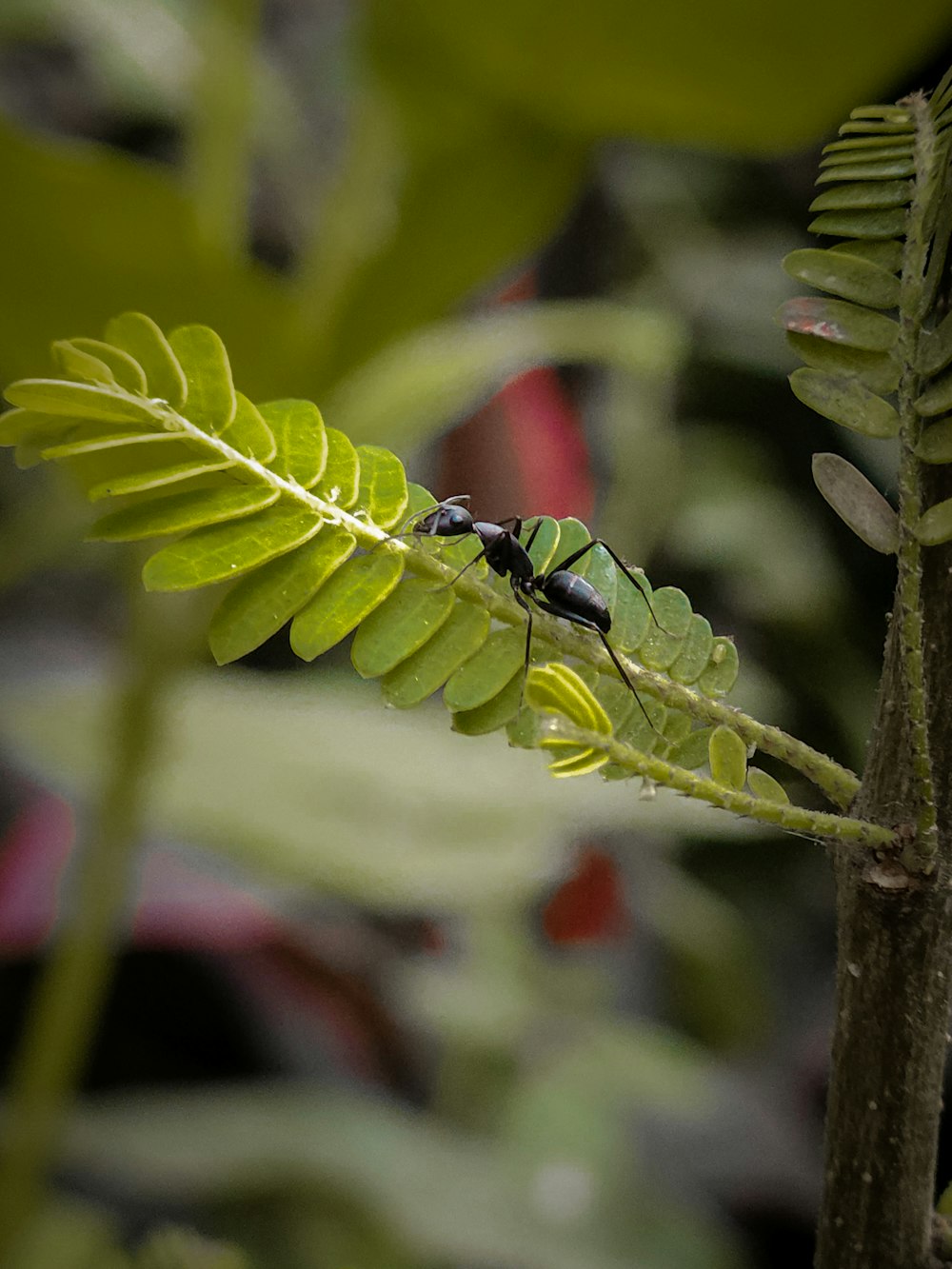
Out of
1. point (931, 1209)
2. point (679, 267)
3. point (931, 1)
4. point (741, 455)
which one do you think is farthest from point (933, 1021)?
point (679, 267)

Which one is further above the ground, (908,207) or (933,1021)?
(908,207)

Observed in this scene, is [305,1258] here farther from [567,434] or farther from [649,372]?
[649,372]

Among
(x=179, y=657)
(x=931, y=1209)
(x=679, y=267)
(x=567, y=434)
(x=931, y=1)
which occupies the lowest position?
(x=931, y=1209)

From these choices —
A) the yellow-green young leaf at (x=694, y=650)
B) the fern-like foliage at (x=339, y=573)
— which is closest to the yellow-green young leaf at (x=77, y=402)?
the fern-like foliage at (x=339, y=573)

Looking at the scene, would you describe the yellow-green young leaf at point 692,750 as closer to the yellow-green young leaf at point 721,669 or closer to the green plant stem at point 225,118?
the yellow-green young leaf at point 721,669

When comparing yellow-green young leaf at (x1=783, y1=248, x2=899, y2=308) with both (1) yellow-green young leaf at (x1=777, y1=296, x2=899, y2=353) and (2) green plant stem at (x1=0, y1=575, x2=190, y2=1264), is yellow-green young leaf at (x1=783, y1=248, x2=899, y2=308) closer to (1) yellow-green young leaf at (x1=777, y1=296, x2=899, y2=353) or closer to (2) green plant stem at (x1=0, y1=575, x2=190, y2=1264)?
(1) yellow-green young leaf at (x1=777, y1=296, x2=899, y2=353)

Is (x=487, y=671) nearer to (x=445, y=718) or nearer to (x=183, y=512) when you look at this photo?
(x=183, y=512)
